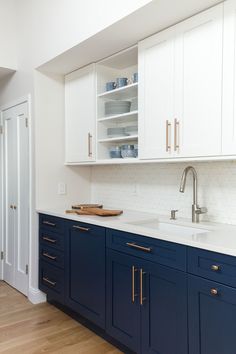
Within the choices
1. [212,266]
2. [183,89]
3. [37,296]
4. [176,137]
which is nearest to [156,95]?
[183,89]

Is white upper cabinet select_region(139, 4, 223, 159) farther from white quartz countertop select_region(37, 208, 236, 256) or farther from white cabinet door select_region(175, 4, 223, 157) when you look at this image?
white quartz countertop select_region(37, 208, 236, 256)

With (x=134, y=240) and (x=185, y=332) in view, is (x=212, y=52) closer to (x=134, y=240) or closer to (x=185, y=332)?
(x=134, y=240)

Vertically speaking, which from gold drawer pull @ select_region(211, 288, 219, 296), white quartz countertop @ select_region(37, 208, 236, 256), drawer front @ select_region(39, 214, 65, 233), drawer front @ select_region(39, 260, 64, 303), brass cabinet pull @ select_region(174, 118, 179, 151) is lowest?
drawer front @ select_region(39, 260, 64, 303)

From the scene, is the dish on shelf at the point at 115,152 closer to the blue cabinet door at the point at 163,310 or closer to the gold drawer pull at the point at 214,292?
the blue cabinet door at the point at 163,310

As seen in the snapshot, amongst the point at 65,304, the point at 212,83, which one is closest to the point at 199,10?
the point at 212,83

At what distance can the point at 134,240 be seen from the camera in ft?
7.27

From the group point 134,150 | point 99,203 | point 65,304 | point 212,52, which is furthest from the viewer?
point 99,203

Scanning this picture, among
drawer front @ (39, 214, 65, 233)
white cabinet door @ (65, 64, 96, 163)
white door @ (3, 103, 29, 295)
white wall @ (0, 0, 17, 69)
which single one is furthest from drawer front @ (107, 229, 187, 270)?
white wall @ (0, 0, 17, 69)

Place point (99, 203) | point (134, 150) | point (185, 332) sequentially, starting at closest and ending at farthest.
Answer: point (185, 332) → point (134, 150) → point (99, 203)

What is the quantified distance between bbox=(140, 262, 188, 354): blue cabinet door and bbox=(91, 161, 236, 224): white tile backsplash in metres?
0.67

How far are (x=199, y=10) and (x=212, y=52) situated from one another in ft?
0.94

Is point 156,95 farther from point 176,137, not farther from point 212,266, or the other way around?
point 212,266

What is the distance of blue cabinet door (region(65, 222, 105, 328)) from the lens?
254cm

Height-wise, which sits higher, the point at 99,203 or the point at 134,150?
the point at 134,150
